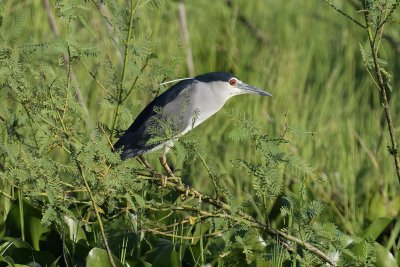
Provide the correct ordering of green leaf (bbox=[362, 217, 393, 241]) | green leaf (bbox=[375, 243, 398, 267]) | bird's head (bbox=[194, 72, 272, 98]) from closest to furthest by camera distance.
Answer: green leaf (bbox=[375, 243, 398, 267]) < green leaf (bbox=[362, 217, 393, 241]) < bird's head (bbox=[194, 72, 272, 98])

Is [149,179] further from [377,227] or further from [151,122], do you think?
[377,227]

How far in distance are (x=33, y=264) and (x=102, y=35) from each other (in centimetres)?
310

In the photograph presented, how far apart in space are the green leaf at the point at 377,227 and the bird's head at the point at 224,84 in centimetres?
104

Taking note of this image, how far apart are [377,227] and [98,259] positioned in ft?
4.03

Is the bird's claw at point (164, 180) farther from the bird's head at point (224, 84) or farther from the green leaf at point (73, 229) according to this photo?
the bird's head at point (224, 84)

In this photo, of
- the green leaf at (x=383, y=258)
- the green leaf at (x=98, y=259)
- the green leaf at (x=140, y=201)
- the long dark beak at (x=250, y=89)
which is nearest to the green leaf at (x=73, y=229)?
the green leaf at (x=98, y=259)

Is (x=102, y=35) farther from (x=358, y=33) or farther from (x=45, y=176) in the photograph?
(x=45, y=176)

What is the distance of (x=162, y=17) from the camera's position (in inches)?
281

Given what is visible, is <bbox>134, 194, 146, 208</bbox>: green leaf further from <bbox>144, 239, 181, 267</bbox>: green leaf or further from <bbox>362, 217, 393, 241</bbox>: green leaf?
<bbox>362, 217, 393, 241</bbox>: green leaf

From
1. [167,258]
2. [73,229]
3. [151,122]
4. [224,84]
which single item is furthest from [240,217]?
[224,84]

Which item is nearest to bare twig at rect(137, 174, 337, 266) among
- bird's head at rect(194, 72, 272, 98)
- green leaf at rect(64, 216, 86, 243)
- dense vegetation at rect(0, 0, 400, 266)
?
dense vegetation at rect(0, 0, 400, 266)

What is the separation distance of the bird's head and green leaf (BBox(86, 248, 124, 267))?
1523 mm

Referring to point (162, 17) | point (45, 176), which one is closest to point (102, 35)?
point (162, 17)

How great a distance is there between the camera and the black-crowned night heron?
3.88 meters
